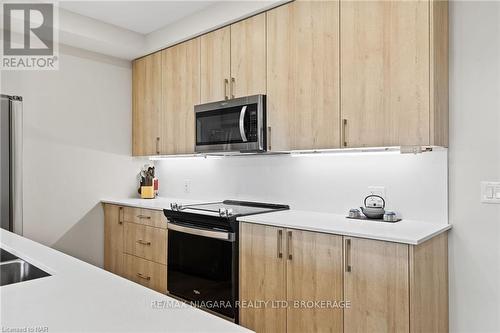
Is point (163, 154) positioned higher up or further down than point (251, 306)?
higher up

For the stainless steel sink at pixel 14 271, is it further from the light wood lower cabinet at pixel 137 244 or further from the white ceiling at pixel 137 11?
the white ceiling at pixel 137 11

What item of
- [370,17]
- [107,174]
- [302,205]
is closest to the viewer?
[370,17]

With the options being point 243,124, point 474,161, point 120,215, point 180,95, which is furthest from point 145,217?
point 474,161

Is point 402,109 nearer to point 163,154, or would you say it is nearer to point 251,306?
point 251,306

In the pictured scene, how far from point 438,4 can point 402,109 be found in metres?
0.61

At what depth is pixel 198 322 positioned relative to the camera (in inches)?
33.1

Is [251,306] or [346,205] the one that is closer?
[251,306]

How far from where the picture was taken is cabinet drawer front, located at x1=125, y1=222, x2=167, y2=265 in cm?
306

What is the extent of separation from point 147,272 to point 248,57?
2.09m

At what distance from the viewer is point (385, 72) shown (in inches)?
81.2

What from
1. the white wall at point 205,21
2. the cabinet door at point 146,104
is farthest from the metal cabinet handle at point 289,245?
the cabinet door at point 146,104

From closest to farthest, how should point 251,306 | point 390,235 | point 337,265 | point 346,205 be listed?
point 390,235
point 337,265
point 251,306
point 346,205

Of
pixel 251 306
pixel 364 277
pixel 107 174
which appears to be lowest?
pixel 251 306

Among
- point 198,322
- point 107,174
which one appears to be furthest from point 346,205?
point 107,174
